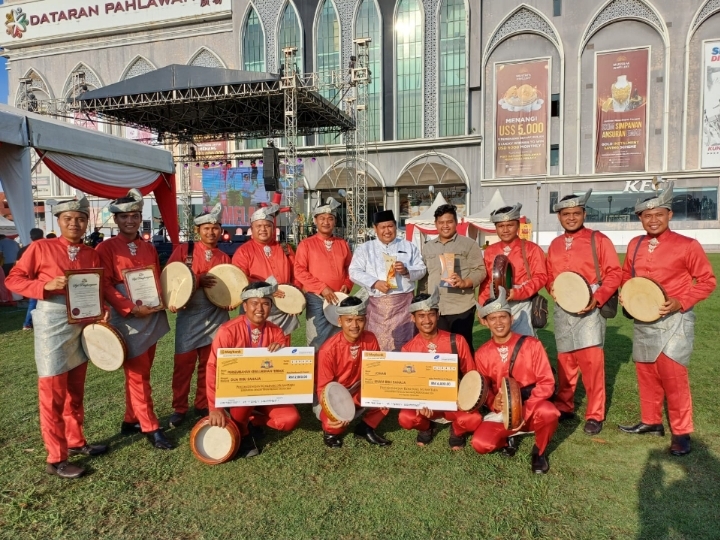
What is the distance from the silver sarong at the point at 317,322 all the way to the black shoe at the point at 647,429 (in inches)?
102

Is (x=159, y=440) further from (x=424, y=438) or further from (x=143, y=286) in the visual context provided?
(x=424, y=438)

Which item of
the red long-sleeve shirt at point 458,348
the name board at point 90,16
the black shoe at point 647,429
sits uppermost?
the name board at point 90,16

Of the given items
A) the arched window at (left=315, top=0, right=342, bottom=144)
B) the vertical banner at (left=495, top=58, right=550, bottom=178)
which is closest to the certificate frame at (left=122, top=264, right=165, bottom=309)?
the vertical banner at (left=495, top=58, right=550, bottom=178)

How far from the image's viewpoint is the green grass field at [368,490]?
2658 millimetres

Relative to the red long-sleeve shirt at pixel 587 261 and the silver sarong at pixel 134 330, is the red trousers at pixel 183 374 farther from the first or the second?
the red long-sleeve shirt at pixel 587 261

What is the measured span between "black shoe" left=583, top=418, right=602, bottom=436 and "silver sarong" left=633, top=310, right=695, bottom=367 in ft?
2.22

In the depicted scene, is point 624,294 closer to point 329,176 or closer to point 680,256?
point 680,256

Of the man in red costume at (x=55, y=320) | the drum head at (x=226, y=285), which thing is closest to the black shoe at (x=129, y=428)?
the man in red costume at (x=55, y=320)

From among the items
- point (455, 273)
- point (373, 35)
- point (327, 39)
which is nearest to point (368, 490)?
point (455, 273)

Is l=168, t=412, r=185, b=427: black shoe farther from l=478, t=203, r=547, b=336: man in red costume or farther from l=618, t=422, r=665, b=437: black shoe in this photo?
l=618, t=422, r=665, b=437: black shoe

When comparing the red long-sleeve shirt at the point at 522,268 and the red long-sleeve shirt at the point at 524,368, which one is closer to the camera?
the red long-sleeve shirt at the point at 524,368

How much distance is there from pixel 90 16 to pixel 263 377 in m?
38.4

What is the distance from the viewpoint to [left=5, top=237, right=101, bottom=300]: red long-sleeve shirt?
10.1 feet

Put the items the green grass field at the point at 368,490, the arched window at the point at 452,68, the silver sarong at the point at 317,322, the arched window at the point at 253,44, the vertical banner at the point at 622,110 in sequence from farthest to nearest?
the arched window at the point at 253,44 < the arched window at the point at 452,68 < the vertical banner at the point at 622,110 < the silver sarong at the point at 317,322 < the green grass field at the point at 368,490
